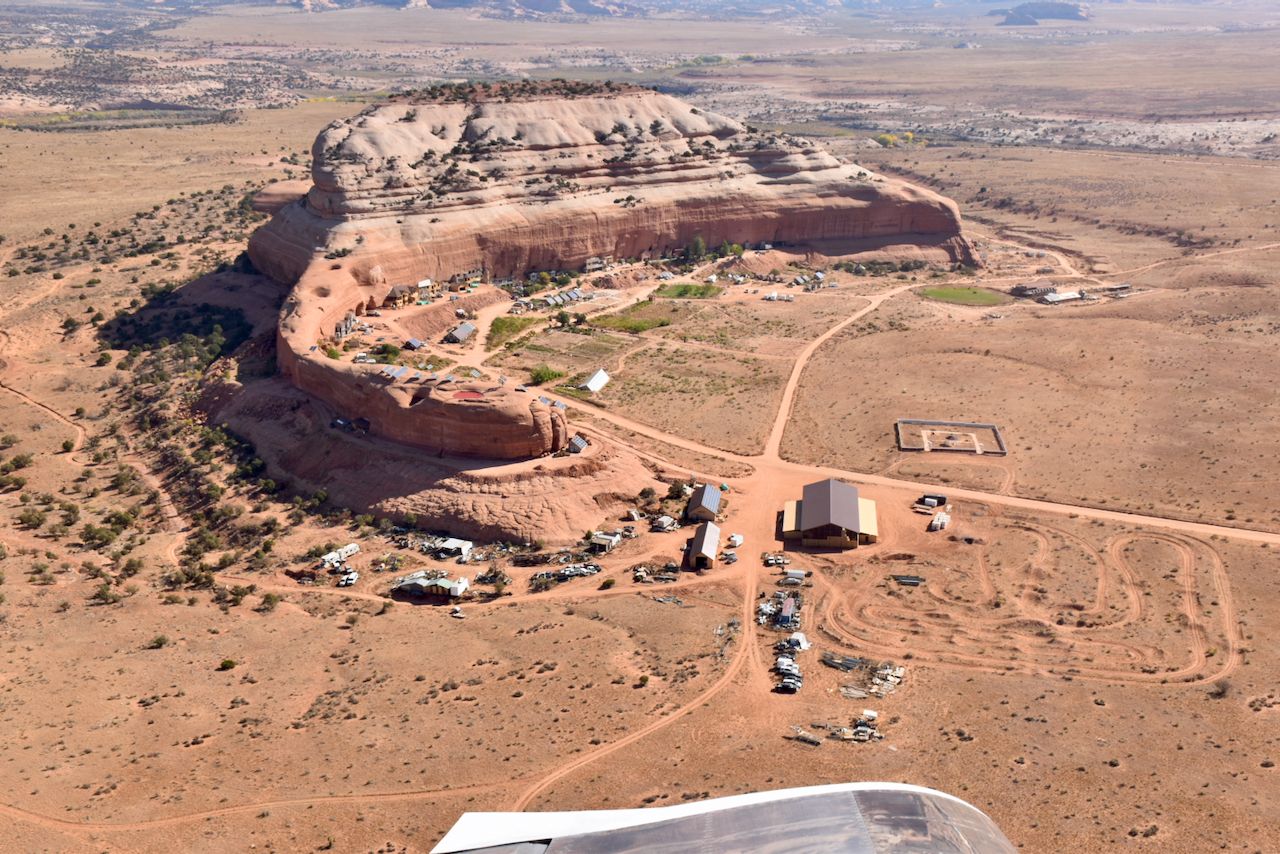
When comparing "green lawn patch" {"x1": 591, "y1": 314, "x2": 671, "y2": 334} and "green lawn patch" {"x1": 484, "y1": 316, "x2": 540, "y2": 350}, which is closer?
"green lawn patch" {"x1": 484, "y1": 316, "x2": 540, "y2": 350}

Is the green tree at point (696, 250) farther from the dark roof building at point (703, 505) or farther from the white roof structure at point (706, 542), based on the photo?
the white roof structure at point (706, 542)

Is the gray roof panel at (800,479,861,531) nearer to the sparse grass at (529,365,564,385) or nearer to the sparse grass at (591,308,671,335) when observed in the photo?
the sparse grass at (529,365,564,385)

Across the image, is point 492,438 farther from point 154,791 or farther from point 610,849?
point 610,849

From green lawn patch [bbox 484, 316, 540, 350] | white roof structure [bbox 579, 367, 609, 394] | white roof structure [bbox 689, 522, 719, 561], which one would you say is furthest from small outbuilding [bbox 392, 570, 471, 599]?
green lawn patch [bbox 484, 316, 540, 350]

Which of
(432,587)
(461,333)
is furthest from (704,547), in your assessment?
(461,333)

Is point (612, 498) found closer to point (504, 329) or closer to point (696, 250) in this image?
point (504, 329)
